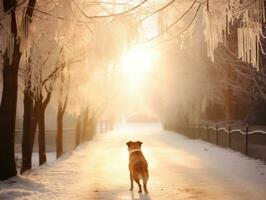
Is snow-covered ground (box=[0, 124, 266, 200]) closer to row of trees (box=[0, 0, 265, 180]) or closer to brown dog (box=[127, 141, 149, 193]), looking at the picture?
brown dog (box=[127, 141, 149, 193])

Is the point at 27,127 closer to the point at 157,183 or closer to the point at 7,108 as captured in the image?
the point at 7,108

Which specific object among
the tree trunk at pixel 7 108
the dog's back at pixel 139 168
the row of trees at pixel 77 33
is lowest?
the dog's back at pixel 139 168

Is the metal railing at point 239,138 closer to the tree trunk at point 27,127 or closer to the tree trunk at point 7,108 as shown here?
the tree trunk at point 27,127

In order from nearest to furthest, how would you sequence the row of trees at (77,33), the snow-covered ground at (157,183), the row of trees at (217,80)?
the row of trees at (77,33), the snow-covered ground at (157,183), the row of trees at (217,80)

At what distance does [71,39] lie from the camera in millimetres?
13961

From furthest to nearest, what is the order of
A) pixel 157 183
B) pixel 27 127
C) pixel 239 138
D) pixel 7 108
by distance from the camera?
1. pixel 239 138
2. pixel 27 127
3. pixel 157 183
4. pixel 7 108

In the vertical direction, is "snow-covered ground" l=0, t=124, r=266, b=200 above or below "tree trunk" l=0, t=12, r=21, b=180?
below

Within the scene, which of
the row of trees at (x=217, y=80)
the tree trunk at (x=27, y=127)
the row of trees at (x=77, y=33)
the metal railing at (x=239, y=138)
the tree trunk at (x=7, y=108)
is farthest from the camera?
the row of trees at (x=217, y=80)

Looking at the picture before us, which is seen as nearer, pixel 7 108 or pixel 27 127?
pixel 7 108

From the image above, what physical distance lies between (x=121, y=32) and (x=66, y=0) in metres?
1.30

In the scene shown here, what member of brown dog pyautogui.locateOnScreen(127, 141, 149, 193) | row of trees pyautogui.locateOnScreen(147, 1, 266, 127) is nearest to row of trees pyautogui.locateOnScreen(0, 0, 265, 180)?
brown dog pyautogui.locateOnScreen(127, 141, 149, 193)

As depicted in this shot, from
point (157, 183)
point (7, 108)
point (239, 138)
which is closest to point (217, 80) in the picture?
point (239, 138)

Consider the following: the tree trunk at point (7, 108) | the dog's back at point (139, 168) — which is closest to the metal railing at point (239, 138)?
the dog's back at point (139, 168)

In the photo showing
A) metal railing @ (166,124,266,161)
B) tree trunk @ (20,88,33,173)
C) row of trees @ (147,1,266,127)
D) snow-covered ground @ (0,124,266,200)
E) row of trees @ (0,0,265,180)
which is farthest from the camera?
row of trees @ (147,1,266,127)
